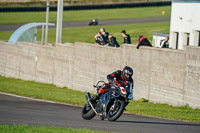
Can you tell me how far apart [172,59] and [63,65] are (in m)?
9.82

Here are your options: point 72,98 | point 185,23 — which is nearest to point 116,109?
point 72,98

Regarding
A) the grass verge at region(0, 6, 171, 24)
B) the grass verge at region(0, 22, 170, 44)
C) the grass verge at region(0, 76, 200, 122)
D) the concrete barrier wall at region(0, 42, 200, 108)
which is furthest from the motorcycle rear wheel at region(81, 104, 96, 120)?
the grass verge at region(0, 6, 171, 24)

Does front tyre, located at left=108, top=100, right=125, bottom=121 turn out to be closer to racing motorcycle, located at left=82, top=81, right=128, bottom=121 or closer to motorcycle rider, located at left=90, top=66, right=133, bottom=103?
racing motorcycle, located at left=82, top=81, right=128, bottom=121

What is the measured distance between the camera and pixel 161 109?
21.3 metres

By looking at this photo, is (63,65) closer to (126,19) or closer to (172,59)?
(172,59)

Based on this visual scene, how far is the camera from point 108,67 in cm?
2738

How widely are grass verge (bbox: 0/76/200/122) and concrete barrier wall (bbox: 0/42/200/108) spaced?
0.56m

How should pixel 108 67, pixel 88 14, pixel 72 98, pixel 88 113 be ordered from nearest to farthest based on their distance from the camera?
1. pixel 88 113
2. pixel 72 98
3. pixel 108 67
4. pixel 88 14

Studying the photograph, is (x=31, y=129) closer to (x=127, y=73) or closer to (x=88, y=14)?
(x=127, y=73)

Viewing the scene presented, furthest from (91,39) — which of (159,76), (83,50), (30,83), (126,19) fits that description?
(159,76)

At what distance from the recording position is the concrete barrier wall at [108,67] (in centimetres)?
2220

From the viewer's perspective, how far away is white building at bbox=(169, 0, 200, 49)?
97.2 feet

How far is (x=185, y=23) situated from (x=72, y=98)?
9102mm

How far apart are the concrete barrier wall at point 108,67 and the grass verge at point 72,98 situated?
1.84 ft
